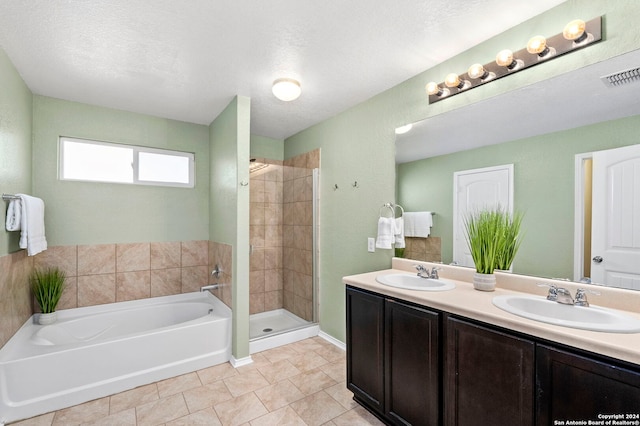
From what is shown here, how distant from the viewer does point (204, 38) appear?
1774 mm

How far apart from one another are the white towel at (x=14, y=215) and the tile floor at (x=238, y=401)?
1294 mm

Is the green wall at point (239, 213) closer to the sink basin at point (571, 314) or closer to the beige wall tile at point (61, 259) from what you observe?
the beige wall tile at point (61, 259)

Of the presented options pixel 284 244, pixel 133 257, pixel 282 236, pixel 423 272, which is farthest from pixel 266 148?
pixel 423 272

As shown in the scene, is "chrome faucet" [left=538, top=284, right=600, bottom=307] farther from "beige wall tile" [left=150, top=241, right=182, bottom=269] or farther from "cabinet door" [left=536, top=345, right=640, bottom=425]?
"beige wall tile" [left=150, top=241, right=182, bottom=269]

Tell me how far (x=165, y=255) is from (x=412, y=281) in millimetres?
2653

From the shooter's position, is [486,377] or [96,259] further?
[96,259]

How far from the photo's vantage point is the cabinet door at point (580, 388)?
0.93m

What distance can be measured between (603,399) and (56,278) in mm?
Result: 3649

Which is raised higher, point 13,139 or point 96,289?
point 13,139

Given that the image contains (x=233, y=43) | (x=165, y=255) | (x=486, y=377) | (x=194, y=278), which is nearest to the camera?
(x=486, y=377)

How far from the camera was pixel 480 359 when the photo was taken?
1295 millimetres

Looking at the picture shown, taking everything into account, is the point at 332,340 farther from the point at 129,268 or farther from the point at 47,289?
the point at 47,289

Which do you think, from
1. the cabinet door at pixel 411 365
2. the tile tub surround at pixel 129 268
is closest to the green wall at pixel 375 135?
the cabinet door at pixel 411 365

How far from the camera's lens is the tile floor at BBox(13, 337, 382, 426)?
188cm
